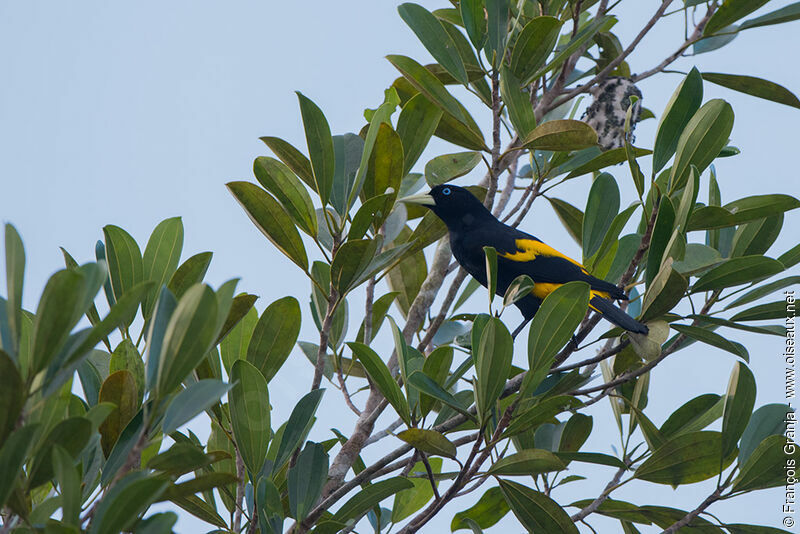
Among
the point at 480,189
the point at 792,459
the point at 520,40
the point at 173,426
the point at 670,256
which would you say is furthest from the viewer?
the point at 480,189

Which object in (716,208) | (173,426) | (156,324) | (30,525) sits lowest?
(30,525)

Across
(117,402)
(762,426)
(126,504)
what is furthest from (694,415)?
(126,504)

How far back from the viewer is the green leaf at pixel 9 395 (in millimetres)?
1134

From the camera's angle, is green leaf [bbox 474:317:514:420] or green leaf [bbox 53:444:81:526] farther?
green leaf [bbox 474:317:514:420]

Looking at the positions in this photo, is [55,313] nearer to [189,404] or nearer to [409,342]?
[189,404]

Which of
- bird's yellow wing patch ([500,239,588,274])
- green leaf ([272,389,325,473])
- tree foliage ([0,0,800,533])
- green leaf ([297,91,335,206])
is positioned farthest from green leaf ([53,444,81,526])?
bird's yellow wing patch ([500,239,588,274])

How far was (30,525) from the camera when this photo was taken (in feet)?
4.05

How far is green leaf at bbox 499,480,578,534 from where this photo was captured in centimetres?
197

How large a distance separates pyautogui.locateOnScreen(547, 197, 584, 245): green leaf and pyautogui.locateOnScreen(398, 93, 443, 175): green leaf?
750 millimetres

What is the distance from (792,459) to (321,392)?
1.16 meters

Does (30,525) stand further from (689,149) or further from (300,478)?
(689,149)

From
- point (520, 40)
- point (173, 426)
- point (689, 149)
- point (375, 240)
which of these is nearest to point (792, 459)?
point (689, 149)

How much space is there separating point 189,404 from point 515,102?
1.42 metres

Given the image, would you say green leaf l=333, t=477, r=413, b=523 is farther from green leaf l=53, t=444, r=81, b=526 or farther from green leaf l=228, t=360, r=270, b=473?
green leaf l=53, t=444, r=81, b=526
